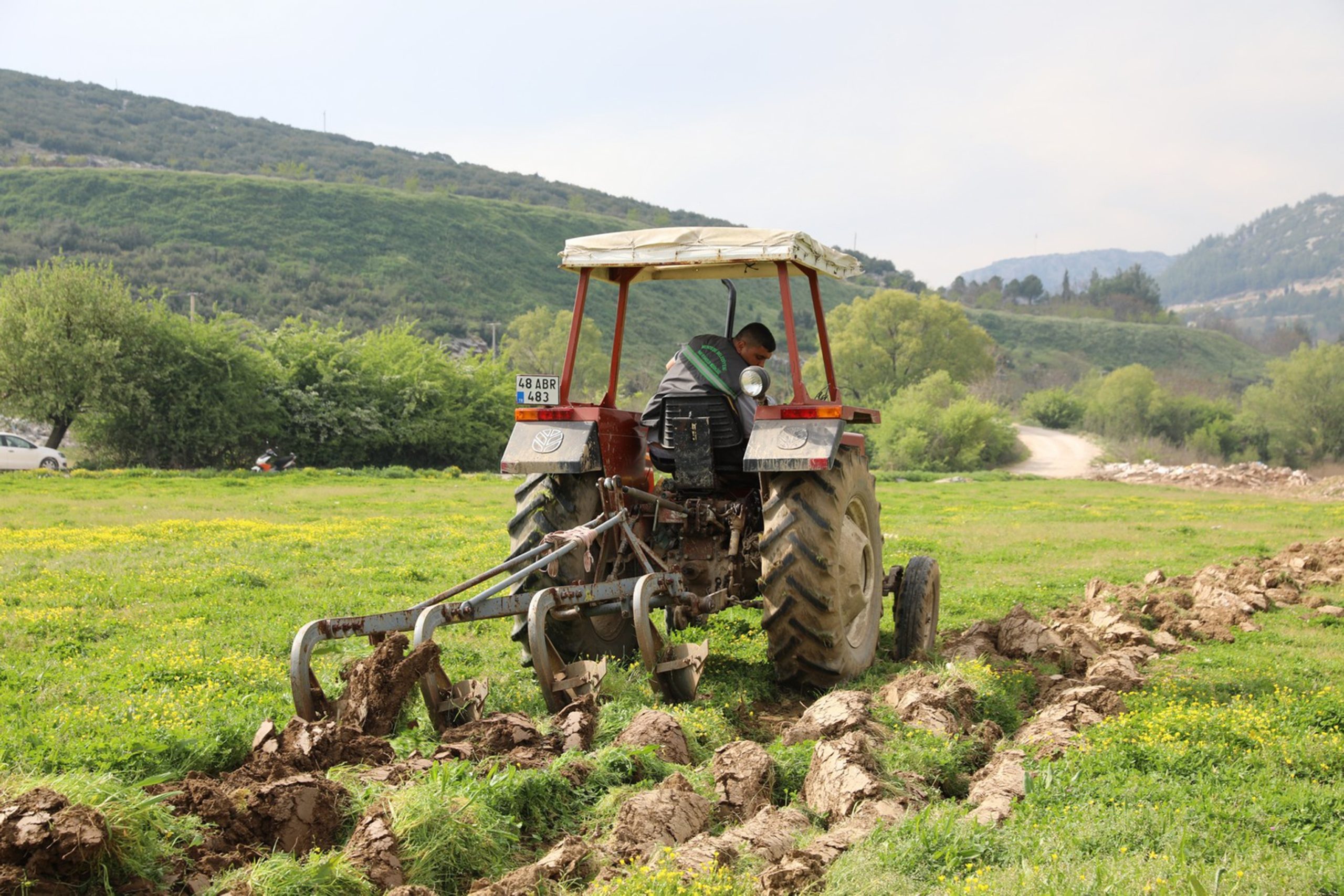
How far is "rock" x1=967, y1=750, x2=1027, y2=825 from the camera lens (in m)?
4.45

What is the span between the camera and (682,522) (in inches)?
287

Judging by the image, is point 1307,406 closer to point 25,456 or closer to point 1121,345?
point 1121,345

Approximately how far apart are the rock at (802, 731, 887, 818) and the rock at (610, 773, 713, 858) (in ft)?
1.86

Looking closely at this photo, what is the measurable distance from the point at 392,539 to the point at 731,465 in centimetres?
818

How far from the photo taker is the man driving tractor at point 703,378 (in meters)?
7.05

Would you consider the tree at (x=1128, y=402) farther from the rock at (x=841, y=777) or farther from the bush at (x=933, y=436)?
the rock at (x=841, y=777)

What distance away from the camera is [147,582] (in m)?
9.84

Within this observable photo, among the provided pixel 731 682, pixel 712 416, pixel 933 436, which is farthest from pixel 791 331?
pixel 933 436

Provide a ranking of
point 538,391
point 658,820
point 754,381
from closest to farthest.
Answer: point 658,820 < point 754,381 < point 538,391

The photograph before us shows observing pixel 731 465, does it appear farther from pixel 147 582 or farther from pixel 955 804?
pixel 147 582

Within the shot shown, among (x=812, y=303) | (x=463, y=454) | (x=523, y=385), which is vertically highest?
(x=812, y=303)

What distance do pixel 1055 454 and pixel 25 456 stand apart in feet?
146

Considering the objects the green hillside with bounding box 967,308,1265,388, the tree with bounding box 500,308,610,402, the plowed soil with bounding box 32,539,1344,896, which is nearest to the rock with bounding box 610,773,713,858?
the plowed soil with bounding box 32,539,1344,896

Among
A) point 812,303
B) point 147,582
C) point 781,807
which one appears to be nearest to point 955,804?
point 781,807
